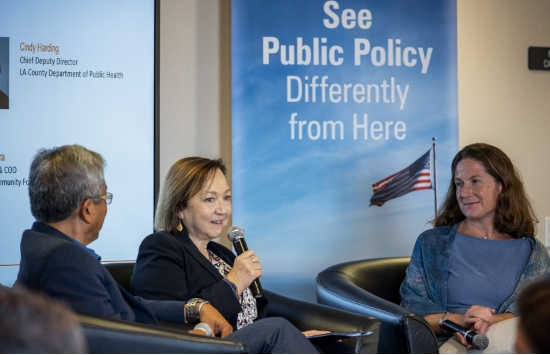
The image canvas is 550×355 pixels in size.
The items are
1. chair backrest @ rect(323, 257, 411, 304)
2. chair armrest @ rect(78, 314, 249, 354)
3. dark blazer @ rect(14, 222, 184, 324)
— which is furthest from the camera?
chair backrest @ rect(323, 257, 411, 304)

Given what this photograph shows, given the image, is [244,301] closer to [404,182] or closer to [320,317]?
[320,317]

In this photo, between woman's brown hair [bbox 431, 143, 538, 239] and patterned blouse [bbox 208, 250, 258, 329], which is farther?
woman's brown hair [bbox 431, 143, 538, 239]

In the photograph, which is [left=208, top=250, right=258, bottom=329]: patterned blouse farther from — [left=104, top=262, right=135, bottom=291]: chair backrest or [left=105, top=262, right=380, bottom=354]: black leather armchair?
[left=104, top=262, right=135, bottom=291]: chair backrest

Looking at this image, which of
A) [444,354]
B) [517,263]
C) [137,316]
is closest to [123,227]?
[137,316]

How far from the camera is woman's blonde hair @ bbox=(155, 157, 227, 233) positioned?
2934mm

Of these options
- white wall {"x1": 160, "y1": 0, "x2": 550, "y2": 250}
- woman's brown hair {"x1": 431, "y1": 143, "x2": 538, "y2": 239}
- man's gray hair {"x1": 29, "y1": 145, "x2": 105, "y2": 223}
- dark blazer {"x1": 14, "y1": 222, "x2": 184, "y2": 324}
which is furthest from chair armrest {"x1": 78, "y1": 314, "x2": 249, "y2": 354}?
white wall {"x1": 160, "y1": 0, "x2": 550, "y2": 250}

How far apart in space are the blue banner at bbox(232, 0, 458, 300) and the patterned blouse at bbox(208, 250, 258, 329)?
32.5 inches

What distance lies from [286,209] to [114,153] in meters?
1.07

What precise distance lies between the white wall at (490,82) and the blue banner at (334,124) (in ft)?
0.46

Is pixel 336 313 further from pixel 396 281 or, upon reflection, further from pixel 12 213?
pixel 12 213

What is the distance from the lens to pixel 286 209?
3941mm

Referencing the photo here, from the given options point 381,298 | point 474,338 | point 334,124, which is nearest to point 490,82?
point 334,124

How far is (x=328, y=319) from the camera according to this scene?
2807mm

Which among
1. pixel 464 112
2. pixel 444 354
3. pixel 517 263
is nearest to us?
pixel 444 354
